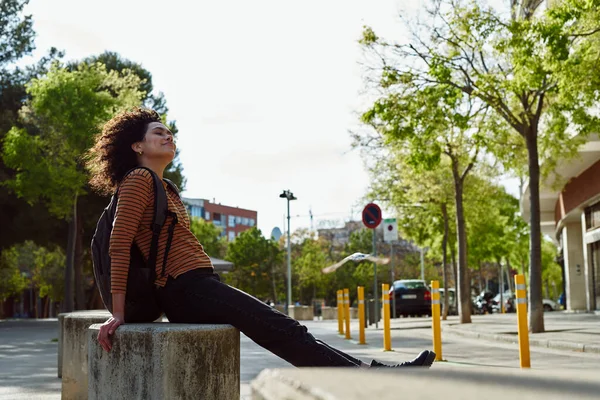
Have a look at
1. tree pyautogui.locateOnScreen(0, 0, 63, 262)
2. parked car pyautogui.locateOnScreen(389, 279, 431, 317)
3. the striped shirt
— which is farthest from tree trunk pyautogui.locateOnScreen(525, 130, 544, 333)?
tree pyautogui.locateOnScreen(0, 0, 63, 262)

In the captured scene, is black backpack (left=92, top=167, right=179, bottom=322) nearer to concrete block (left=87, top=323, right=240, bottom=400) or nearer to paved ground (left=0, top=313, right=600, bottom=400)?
concrete block (left=87, top=323, right=240, bottom=400)

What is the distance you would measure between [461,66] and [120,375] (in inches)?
615

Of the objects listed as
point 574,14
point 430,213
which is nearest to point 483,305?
point 430,213

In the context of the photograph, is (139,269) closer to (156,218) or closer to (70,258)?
(156,218)

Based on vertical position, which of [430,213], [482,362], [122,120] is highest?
[430,213]

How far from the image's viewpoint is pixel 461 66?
1866 centimetres

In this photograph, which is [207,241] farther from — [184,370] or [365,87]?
[184,370]

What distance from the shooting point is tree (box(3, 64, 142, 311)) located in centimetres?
2552

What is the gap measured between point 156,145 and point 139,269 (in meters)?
0.81

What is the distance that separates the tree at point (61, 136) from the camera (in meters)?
25.5

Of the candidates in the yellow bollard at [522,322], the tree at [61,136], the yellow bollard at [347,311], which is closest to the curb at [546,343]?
the yellow bollard at [347,311]

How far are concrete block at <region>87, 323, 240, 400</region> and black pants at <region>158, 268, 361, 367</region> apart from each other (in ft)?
0.35

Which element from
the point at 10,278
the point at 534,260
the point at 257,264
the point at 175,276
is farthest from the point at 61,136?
the point at 257,264

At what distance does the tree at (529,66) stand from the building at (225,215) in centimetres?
10823
